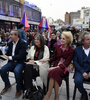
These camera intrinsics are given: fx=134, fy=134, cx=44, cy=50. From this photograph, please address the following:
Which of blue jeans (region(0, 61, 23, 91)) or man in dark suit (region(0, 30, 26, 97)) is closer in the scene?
blue jeans (region(0, 61, 23, 91))

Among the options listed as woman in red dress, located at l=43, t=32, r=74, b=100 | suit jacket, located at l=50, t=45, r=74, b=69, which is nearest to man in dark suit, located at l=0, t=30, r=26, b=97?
woman in red dress, located at l=43, t=32, r=74, b=100

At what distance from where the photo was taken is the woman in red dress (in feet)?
8.60

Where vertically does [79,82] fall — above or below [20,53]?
below

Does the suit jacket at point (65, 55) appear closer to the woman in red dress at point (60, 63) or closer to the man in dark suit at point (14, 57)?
the woman in red dress at point (60, 63)

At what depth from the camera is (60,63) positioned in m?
2.89

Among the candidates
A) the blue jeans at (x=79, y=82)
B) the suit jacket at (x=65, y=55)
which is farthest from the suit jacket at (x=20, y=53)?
the blue jeans at (x=79, y=82)

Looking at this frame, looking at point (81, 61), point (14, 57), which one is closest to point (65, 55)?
point (81, 61)

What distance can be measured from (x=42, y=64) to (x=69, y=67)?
1.95 feet

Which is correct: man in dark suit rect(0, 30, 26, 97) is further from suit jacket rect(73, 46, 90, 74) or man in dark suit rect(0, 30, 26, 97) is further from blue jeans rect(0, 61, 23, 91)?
suit jacket rect(73, 46, 90, 74)

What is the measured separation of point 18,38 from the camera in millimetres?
3326

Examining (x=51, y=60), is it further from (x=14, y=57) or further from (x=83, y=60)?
(x=14, y=57)

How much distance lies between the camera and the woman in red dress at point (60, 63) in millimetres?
2620

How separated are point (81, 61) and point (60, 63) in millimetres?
442

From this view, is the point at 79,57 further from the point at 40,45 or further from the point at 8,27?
the point at 8,27
